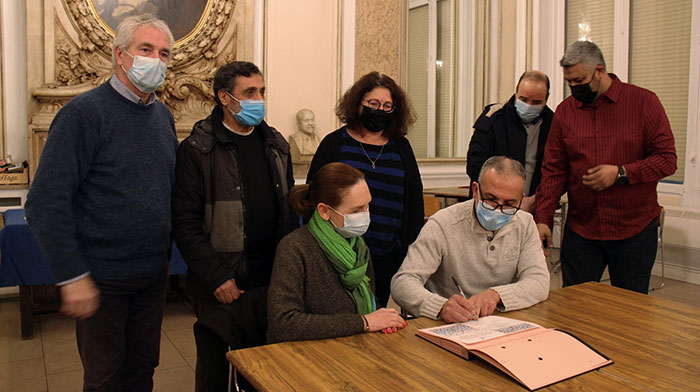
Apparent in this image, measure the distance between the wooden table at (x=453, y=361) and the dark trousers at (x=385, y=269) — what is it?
2.15 ft

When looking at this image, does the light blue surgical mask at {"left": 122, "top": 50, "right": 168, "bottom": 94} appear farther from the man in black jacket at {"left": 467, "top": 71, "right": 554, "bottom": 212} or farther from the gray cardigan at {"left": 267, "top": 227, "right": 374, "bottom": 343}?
the man in black jacket at {"left": 467, "top": 71, "right": 554, "bottom": 212}

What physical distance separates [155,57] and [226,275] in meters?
0.83

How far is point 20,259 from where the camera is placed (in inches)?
146

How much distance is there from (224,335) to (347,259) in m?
0.47

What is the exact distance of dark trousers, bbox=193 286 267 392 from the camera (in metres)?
1.80

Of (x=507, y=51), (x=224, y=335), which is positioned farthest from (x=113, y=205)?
(x=507, y=51)

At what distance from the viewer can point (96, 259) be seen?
1895 mm

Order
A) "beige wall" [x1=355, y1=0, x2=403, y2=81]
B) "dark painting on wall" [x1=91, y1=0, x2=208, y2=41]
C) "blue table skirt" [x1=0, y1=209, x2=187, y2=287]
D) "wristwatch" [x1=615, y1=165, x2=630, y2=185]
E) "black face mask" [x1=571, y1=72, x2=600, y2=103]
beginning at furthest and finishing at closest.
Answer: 1. "beige wall" [x1=355, y1=0, x2=403, y2=81]
2. "dark painting on wall" [x1=91, y1=0, x2=208, y2=41]
3. "blue table skirt" [x1=0, y1=209, x2=187, y2=287]
4. "black face mask" [x1=571, y1=72, x2=600, y2=103]
5. "wristwatch" [x1=615, y1=165, x2=630, y2=185]

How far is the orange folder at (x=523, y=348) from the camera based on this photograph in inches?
58.3

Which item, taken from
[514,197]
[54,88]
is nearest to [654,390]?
[514,197]

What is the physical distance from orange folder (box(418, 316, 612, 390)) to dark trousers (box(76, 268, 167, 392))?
3.34 ft

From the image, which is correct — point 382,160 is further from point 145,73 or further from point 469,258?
point 145,73

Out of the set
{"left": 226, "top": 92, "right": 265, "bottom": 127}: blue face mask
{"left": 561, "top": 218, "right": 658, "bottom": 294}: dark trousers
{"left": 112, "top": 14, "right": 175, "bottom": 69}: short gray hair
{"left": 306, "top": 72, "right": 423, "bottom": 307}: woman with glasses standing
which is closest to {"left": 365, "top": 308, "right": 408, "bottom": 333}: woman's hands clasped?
{"left": 306, "top": 72, "right": 423, "bottom": 307}: woman with glasses standing

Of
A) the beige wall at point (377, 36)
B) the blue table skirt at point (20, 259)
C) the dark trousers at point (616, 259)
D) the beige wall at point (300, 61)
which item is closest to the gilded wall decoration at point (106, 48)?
the beige wall at point (300, 61)
